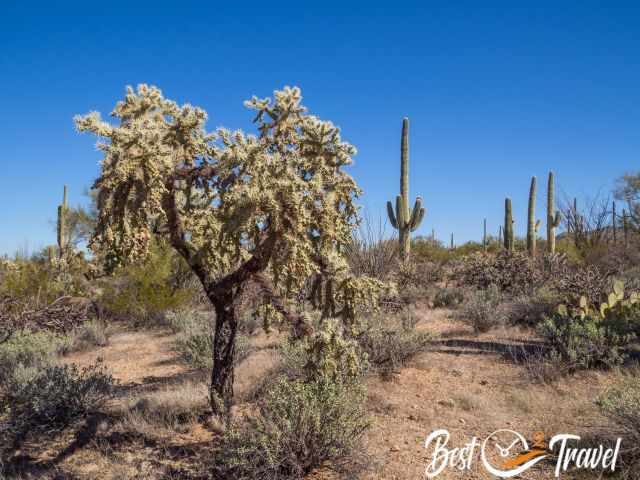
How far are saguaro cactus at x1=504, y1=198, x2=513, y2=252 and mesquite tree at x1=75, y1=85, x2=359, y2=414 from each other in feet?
58.9

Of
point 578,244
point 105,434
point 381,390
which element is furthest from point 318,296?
point 578,244

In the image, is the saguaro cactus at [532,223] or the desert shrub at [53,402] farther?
the saguaro cactus at [532,223]

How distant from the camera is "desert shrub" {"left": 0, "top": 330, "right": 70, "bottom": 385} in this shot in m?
7.68

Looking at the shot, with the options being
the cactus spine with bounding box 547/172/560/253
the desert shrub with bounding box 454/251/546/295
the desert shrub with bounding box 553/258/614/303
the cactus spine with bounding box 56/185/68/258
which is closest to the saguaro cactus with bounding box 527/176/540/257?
the cactus spine with bounding box 547/172/560/253

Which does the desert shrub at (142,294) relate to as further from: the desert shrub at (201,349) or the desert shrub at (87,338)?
the desert shrub at (201,349)

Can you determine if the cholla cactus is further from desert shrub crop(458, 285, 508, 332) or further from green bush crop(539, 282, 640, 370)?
desert shrub crop(458, 285, 508, 332)

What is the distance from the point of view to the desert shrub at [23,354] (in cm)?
768

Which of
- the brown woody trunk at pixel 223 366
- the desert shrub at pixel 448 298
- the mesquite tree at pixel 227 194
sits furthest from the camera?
the desert shrub at pixel 448 298

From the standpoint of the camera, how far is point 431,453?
4652 millimetres

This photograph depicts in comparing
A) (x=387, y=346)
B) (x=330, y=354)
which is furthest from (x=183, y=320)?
(x=330, y=354)

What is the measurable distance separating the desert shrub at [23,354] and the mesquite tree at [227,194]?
3.92 metres

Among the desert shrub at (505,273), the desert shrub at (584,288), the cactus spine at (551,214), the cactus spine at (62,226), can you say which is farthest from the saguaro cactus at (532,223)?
the cactus spine at (62,226)

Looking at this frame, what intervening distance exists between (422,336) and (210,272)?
12.9 ft

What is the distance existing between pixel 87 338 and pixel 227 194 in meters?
8.26
